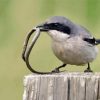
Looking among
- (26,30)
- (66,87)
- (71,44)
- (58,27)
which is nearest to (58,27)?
(58,27)

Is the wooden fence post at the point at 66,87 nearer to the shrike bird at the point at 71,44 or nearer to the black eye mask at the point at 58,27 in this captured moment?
the black eye mask at the point at 58,27

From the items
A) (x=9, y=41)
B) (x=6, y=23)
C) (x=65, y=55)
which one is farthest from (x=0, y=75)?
(x=65, y=55)

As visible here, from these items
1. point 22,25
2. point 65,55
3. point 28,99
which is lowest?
point 28,99

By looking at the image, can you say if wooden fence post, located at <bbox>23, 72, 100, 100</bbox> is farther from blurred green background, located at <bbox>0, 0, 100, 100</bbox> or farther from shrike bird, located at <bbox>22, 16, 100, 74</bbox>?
blurred green background, located at <bbox>0, 0, 100, 100</bbox>

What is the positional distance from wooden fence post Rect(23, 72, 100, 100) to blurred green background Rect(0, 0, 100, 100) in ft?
10.5

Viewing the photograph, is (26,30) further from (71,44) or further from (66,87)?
(66,87)

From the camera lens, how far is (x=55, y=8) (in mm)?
9297

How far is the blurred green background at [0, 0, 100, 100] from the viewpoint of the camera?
27.5 ft

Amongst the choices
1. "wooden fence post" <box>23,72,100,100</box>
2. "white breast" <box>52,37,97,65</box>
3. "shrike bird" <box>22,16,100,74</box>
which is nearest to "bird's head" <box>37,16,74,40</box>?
"shrike bird" <box>22,16,100,74</box>

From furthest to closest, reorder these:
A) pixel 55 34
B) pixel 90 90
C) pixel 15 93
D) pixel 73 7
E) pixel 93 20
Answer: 1. pixel 73 7
2. pixel 93 20
3. pixel 15 93
4. pixel 55 34
5. pixel 90 90

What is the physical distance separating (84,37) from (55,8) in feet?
7.00

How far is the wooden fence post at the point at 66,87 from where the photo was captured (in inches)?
189

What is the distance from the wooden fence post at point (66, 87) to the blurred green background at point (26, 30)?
10.5 ft

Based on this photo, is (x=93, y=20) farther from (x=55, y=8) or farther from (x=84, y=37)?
(x=84, y=37)
